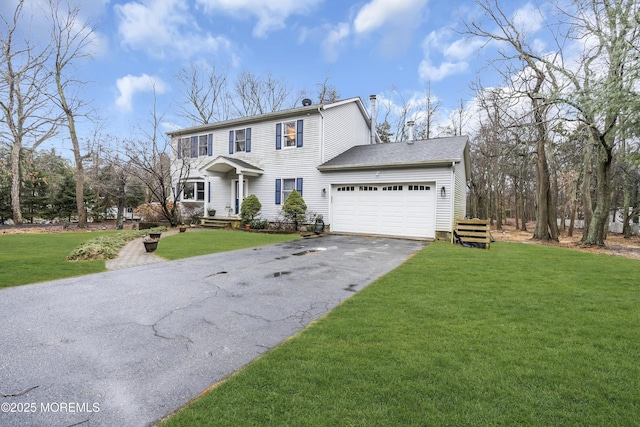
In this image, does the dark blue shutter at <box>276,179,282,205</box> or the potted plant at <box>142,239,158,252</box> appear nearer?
the potted plant at <box>142,239,158,252</box>

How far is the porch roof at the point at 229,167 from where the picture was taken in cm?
1510

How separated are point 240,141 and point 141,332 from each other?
49.0 ft

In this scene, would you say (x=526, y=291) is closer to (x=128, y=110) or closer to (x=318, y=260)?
(x=318, y=260)

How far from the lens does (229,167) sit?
16203 millimetres

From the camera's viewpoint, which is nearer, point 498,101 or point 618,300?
point 618,300

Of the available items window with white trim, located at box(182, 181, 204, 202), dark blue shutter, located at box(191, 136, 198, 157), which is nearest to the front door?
window with white trim, located at box(182, 181, 204, 202)

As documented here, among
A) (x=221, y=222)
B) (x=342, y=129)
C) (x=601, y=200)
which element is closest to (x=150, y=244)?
(x=221, y=222)

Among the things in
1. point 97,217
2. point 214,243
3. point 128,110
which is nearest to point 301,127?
point 214,243

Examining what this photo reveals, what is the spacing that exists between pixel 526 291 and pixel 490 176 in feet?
72.5

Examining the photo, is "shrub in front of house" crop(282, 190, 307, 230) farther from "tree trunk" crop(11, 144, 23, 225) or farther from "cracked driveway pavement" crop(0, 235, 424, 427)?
"tree trunk" crop(11, 144, 23, 225)

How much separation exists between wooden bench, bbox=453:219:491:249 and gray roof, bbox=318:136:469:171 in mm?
2395

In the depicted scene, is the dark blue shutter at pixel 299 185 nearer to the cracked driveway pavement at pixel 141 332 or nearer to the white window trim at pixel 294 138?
the white window trim at pixel 294 138

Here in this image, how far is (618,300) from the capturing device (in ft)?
14.6

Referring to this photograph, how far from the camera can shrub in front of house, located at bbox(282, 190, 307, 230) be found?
44.8ft
